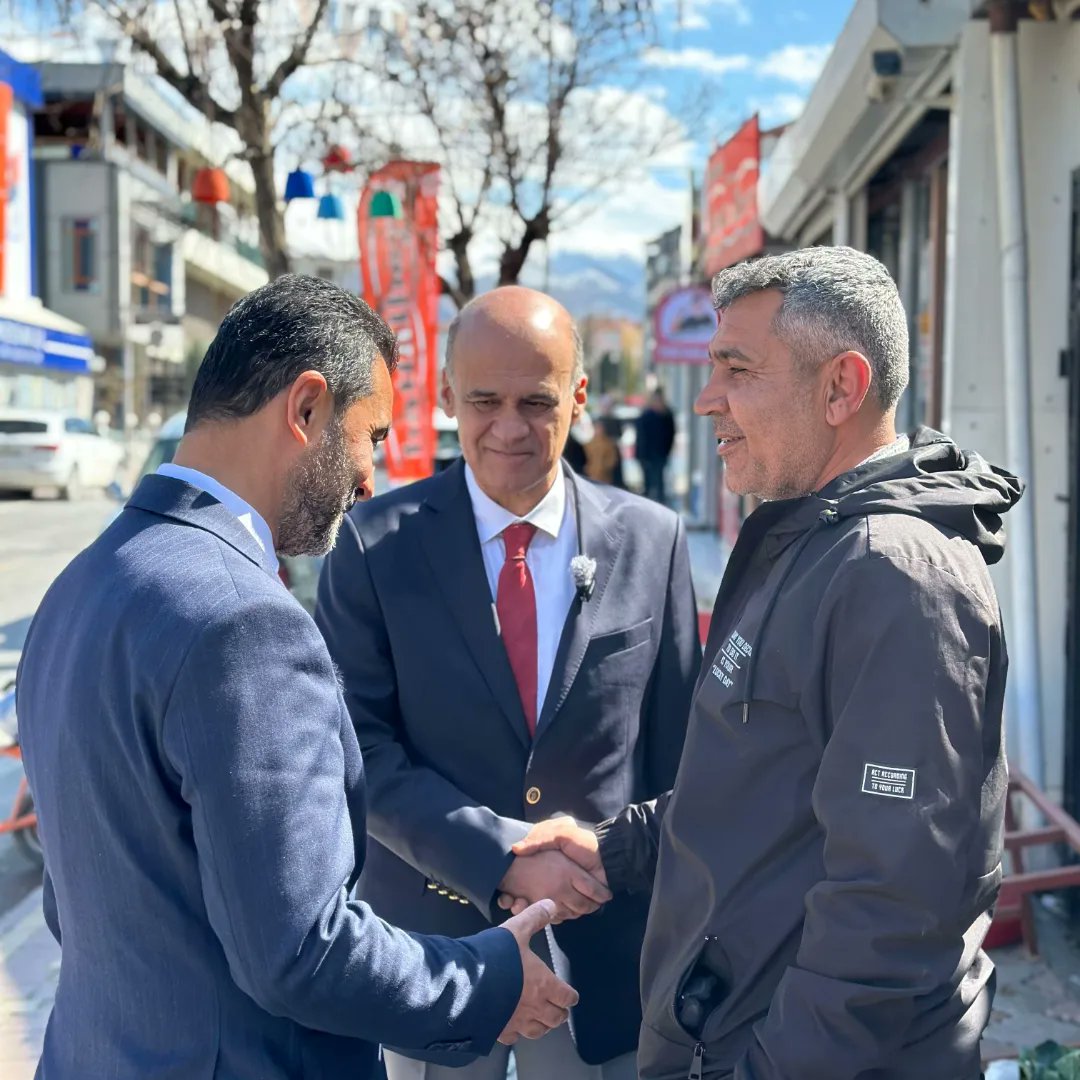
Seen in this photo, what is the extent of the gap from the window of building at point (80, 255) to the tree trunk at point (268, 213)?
3257cm

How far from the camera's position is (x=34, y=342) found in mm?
19703

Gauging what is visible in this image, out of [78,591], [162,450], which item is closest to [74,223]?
[162,450]

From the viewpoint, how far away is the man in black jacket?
1.53 metres

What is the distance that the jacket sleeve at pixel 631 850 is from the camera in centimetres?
227

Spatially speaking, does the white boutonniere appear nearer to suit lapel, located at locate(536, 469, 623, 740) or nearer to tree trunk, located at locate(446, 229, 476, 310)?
suit lapel, located at locate(536, 469, 623, 740)

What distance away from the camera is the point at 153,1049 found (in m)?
1.47

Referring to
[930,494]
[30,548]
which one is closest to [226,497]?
[930,494]

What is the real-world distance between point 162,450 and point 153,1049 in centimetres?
573

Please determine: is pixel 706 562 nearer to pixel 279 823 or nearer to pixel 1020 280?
pixel 1020 280

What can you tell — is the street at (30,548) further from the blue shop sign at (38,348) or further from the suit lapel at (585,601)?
the suit lapel at (585,601)

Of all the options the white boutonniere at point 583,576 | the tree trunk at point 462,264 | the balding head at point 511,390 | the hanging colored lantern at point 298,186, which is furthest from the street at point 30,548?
the white boutonniere at point 583,576

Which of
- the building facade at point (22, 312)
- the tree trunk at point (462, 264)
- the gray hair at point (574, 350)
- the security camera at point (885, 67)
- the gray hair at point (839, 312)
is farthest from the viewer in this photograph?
the tree trunk at point (462, 264)

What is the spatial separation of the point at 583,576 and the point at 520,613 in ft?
0.51

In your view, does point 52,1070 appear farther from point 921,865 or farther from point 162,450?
point 162,450
